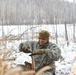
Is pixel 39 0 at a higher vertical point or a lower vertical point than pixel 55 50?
higher

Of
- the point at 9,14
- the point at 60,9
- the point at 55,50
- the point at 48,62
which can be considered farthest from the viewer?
the point at 60,9

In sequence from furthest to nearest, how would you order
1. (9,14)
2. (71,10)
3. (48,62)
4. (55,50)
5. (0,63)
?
(71,10), (9,14), (48,62), (55,50), (0,63)

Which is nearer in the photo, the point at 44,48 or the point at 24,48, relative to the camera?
the point at 24,48

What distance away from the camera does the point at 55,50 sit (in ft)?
12.4

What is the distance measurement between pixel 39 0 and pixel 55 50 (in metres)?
24.1

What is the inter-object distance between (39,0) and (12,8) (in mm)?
2468

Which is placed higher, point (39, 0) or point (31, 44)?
point (39, 0)

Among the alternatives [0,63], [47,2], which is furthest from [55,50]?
[47,2]

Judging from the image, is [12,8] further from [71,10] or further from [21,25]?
[71,10]

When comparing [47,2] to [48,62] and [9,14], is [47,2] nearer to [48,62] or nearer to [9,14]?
[9,14]

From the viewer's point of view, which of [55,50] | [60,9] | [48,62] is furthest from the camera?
[60,9]

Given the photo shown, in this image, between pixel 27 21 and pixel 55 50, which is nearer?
pixel 55 50

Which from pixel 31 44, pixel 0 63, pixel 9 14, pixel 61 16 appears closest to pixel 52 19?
pixel 61 16

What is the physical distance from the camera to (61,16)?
26.4 metres
